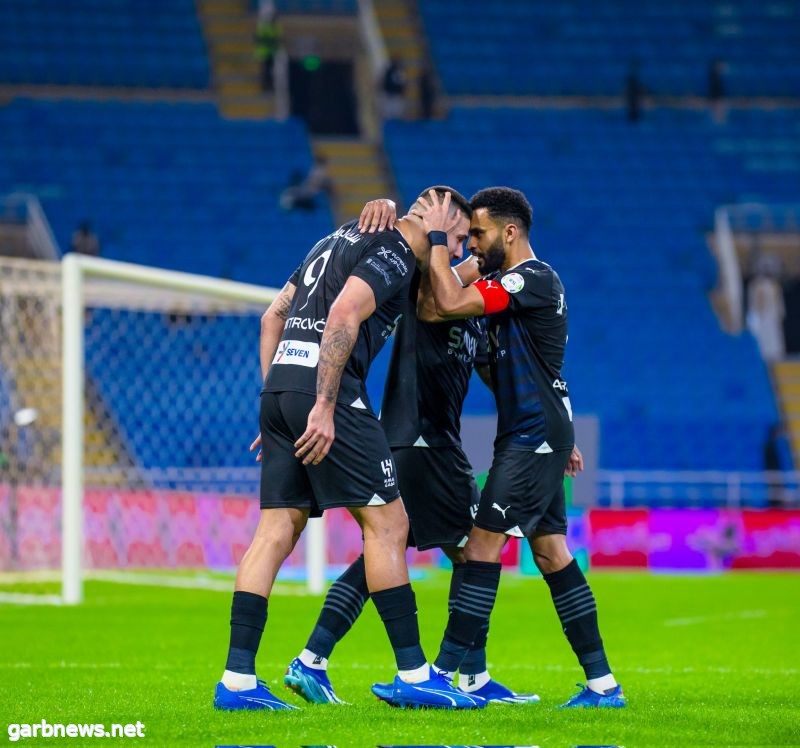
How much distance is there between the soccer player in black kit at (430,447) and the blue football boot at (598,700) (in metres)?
0.26

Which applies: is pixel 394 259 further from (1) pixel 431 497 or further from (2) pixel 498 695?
(2) pixel 498 695

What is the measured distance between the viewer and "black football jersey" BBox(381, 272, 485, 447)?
6246 mm

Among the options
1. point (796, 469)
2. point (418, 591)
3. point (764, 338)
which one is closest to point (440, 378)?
point (418, 591)

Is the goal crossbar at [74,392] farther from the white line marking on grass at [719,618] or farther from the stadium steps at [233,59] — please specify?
the stadium steps at [233,59]

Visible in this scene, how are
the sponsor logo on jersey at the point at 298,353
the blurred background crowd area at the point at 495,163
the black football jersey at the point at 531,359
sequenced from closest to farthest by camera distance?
1. the sponsor logo on jersey at the point at 298,353
2. the black football jersey at the point at 531,359
3. the blurred background crowd area at the point at 495,163

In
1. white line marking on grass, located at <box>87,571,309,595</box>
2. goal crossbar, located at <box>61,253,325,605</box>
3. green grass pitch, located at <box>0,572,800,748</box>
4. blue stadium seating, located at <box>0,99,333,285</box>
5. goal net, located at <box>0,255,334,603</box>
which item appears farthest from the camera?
blue stadium seating, located at <box>0,99,333,285</box>

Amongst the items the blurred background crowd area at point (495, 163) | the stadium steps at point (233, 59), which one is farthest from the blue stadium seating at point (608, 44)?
the stadium steps at point (233, 59)

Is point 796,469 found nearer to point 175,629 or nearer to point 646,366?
point 646,366

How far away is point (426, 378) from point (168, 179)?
20060 millimetres

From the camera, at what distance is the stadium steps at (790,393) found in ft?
76.2

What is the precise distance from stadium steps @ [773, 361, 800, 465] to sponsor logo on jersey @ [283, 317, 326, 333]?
1813 cm

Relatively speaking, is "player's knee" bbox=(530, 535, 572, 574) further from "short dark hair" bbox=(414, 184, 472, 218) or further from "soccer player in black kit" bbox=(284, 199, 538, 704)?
"short dark hair" bbox=(414, 184, 472, 218)

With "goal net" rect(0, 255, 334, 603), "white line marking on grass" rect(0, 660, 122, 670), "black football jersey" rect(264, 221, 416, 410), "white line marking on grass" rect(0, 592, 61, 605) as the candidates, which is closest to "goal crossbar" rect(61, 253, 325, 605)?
"goal net" rect(0, 255, 334, 603)

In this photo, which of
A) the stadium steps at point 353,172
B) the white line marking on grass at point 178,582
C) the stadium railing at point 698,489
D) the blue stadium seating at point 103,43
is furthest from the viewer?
the blue stadium seating at point 103,43
